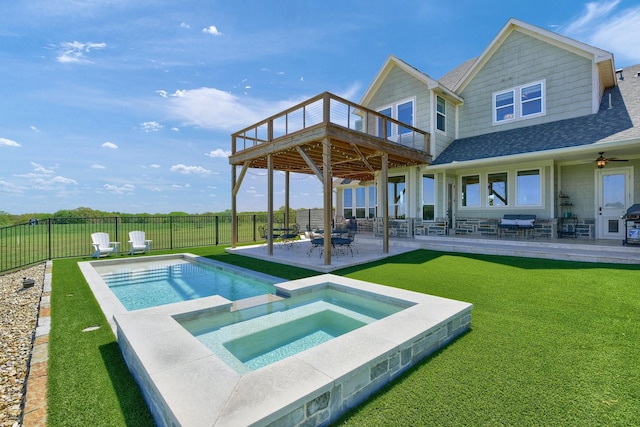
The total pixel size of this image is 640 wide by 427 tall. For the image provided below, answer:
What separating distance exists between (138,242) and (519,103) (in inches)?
609

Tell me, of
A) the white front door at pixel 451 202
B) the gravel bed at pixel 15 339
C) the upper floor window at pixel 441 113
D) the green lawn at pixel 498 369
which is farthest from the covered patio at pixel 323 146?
the gravel bed at pixel 15 339

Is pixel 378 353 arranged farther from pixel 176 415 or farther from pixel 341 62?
pixel 341 62

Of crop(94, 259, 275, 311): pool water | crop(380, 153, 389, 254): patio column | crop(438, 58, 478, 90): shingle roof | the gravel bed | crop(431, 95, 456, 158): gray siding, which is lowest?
the gravel bed

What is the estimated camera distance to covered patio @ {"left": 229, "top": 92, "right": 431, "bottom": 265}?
7602 millimetres

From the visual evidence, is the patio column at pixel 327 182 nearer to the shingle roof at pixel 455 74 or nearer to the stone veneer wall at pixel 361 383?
the stone veneer wall at pixel 361 383

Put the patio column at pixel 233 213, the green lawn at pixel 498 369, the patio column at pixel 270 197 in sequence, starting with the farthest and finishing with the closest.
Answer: the patio column at pixel 233 213, the patio column at pixel 270 197, the green lawn at pixel 498 369

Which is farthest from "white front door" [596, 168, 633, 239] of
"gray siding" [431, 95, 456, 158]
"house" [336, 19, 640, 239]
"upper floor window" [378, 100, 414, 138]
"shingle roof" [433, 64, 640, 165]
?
"upper floor window" [378, 100, 414, 138]

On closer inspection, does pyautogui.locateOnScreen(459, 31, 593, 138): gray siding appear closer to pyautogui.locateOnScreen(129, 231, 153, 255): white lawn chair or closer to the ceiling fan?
the ceiling fan

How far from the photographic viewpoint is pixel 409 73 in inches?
496

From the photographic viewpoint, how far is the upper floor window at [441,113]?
12.2 metres

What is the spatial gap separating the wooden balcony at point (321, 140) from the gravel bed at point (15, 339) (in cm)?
617

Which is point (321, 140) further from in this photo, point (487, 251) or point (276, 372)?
point (276, 372)

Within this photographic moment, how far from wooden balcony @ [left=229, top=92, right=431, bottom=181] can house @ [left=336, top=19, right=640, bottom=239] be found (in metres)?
1.14

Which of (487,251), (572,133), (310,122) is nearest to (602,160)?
(572,133)
